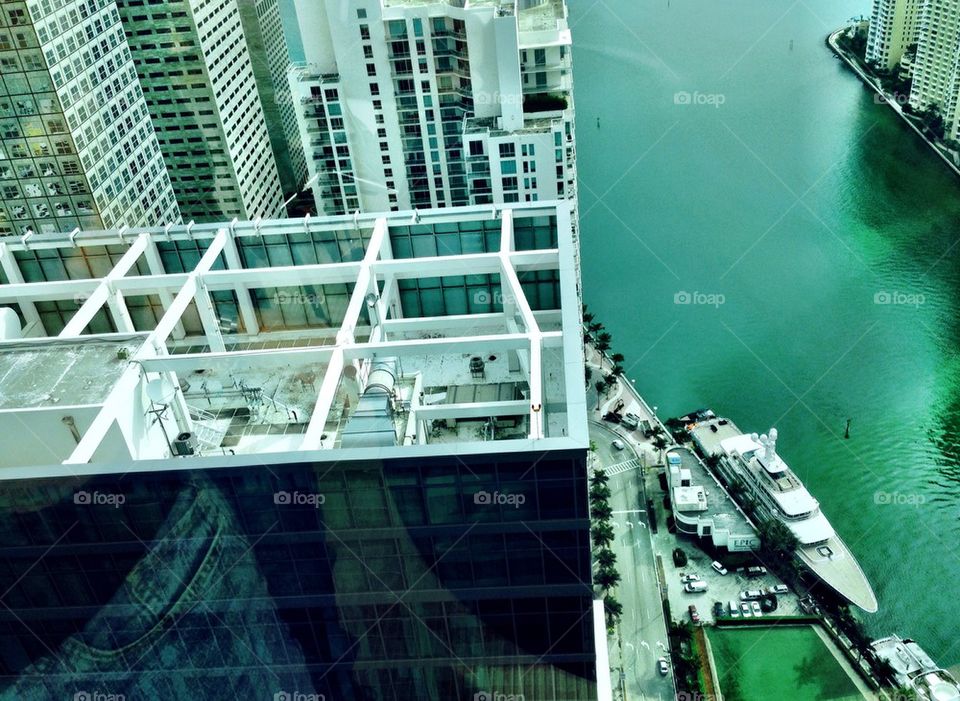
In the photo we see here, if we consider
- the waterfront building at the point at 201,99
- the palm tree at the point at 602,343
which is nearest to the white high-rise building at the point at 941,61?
the palm tree at the point at 602,343

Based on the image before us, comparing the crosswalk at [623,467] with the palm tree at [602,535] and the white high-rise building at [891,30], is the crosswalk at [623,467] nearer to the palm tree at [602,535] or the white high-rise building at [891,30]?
the palm tree at [602,535]

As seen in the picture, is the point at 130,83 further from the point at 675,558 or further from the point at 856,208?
the point at 856,208

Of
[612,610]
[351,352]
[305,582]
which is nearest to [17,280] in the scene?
[351,352]

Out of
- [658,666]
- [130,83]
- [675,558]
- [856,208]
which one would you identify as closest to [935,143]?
[856,208]

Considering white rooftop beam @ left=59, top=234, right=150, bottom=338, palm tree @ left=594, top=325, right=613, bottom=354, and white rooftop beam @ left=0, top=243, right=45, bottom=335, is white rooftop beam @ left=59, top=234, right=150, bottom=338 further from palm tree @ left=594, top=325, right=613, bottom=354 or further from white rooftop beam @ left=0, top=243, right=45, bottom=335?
palm tree @ left=594, top=325, right=613, bottom=354

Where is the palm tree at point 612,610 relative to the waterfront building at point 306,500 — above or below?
below

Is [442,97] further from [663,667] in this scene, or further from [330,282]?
[330,282]

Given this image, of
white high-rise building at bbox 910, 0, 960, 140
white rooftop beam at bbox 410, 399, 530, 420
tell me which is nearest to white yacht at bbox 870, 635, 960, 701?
white rooftop beam at bbox 410, 399, 530, 420
